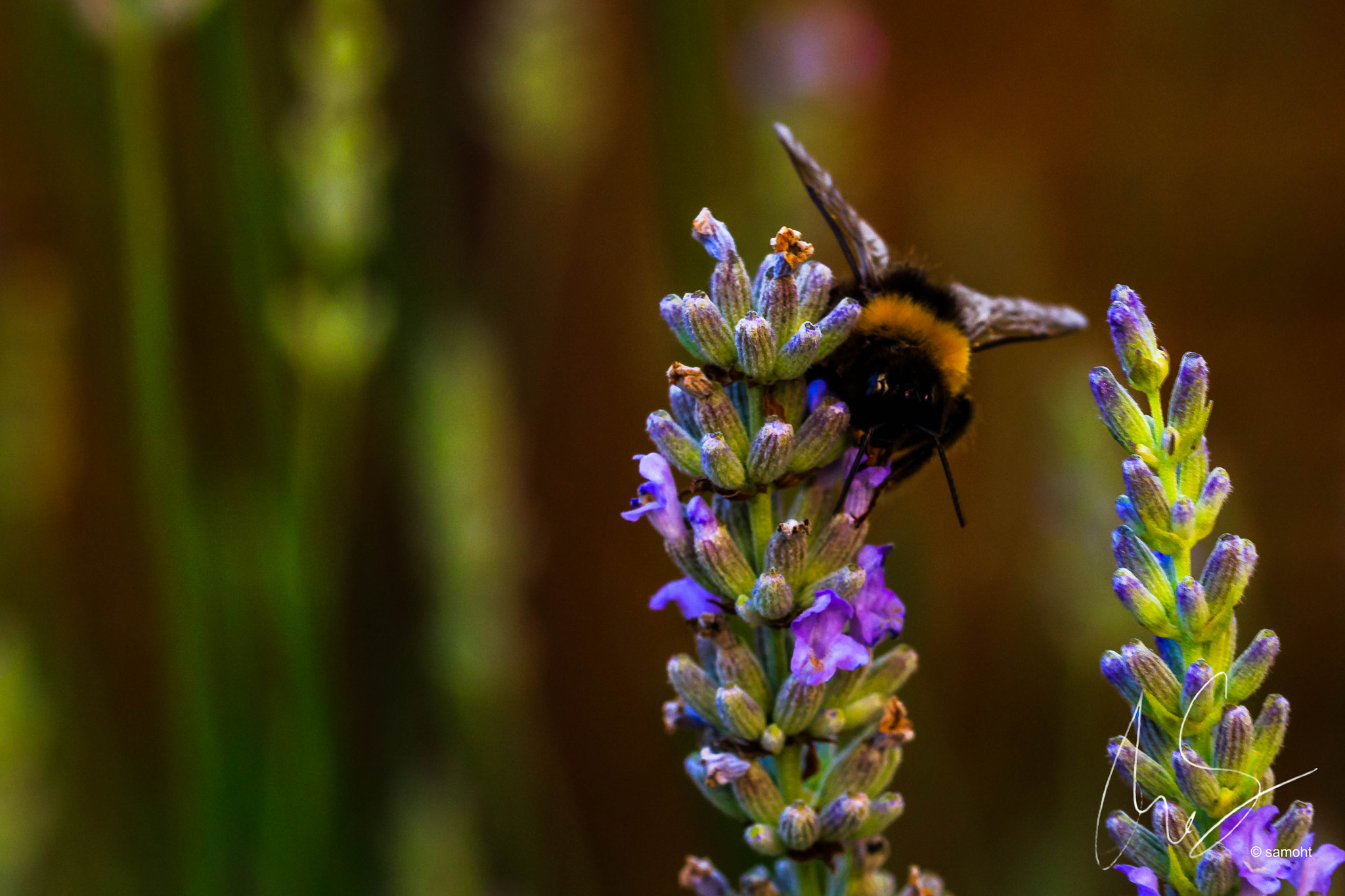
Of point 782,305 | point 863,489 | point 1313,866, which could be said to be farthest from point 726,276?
point 1313,866

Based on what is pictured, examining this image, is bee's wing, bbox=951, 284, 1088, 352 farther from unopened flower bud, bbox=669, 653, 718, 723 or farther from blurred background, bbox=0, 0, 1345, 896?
unopened flower bud, bbox=669, 653, 718, 723

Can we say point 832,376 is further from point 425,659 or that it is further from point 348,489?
point 348,489

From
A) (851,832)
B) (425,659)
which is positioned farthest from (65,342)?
(851,832)

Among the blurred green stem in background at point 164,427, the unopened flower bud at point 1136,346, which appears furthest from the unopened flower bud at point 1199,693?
the blurred green stem in background at point 164,427

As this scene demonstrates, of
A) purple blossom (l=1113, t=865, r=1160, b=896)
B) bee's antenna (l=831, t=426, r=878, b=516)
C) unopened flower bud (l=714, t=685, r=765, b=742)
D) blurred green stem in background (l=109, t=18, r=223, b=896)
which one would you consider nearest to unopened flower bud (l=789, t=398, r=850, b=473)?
bee's antenna (l=831, t=426, r=878, b=516)

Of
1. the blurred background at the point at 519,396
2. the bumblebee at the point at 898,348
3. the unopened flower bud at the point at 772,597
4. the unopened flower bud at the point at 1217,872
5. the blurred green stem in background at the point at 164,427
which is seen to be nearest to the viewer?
the unopened flower bud at the point at 1217,872

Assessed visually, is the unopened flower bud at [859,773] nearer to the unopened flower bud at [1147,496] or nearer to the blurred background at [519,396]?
the unopened flower bud at [1147,496]

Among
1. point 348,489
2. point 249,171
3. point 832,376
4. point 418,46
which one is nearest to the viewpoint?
point 832,376
